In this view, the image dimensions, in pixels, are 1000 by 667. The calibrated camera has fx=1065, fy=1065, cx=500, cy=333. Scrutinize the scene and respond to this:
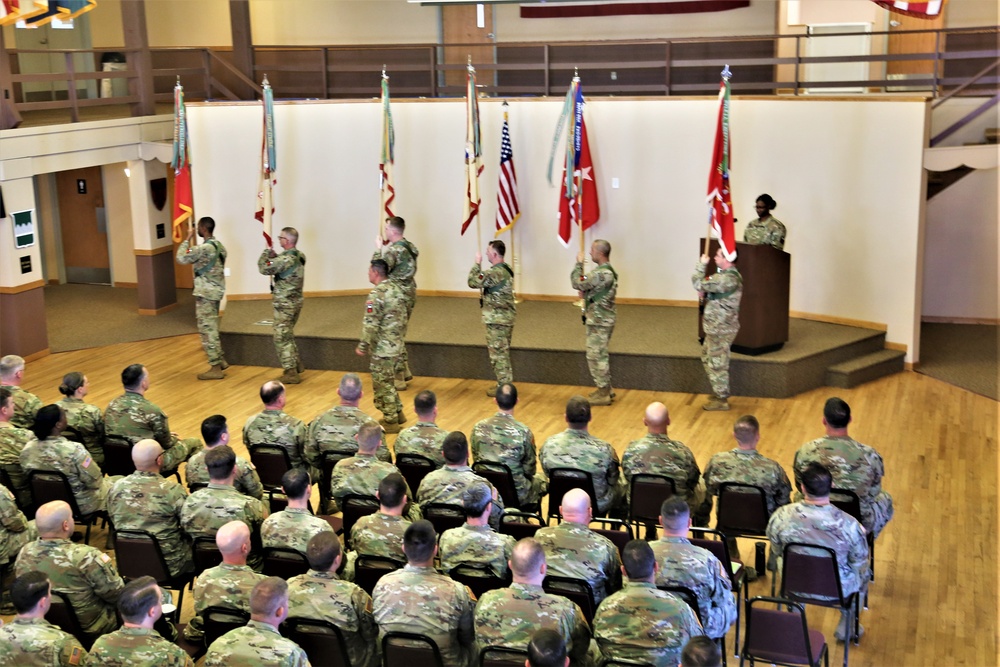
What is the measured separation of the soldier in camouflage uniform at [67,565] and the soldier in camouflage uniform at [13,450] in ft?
6.12

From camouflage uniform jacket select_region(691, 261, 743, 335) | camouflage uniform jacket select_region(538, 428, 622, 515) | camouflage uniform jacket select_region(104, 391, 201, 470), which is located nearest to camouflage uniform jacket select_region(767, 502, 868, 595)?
camouflage uniform jacket select_region(538, 428, 622, 515)

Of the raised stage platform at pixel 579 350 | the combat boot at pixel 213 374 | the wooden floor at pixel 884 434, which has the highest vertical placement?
the raised stage platform at pixel 579 350

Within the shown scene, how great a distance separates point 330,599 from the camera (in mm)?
4887

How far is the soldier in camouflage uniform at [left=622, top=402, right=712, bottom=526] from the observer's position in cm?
662

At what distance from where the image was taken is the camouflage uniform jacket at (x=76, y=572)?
5348 millimetres

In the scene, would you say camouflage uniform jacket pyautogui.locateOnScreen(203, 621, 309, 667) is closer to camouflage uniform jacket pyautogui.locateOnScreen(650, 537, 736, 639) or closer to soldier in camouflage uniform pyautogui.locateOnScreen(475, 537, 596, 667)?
soldier in camouflage uniform pyautogui.locateOnScreen(475, 537, 596, 667)

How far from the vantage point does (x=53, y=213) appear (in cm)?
1642

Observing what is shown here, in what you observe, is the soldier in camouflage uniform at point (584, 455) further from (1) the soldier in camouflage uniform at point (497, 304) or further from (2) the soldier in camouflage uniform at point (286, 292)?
(2) the soldier in camouflage uniform at point (286, 292)

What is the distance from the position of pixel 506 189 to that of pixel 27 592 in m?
8.78

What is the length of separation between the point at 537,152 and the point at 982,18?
5.63 meters

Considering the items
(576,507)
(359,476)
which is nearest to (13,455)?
(359,476)

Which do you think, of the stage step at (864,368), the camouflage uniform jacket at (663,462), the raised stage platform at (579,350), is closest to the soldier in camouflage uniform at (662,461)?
the camouflage uniform jacket at (663,462)

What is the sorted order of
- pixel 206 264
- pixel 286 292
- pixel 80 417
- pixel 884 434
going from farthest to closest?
1. pixel 206 264
2. pixel 286 292
3. pixel 884 434
4. pixel 80 417

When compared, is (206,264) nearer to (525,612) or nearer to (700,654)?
(525,612)
